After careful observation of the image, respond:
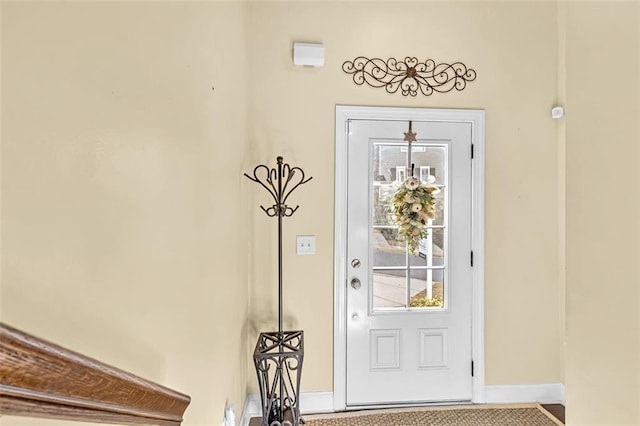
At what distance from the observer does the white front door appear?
7.82 feet

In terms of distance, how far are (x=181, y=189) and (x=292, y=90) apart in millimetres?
1539

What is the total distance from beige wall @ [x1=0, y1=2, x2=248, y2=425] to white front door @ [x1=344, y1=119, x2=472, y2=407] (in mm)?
1205

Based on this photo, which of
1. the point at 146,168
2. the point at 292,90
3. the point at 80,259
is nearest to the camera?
the point at 80,259

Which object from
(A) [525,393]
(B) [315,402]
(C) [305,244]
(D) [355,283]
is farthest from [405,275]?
(A) [525,393]

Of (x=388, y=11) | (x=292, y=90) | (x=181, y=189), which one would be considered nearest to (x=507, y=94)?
(x=388, y=11)

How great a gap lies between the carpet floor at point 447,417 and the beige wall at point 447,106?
0.60 ft

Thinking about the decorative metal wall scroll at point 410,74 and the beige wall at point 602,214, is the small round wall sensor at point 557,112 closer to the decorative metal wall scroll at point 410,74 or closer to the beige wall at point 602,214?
the decorative metal wall scroll at point 410,74

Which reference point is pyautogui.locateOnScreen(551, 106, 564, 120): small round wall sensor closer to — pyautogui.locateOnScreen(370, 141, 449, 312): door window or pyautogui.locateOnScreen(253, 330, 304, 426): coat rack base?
pyautogui.locateOnScreen(370, 141, 449, 312): door window

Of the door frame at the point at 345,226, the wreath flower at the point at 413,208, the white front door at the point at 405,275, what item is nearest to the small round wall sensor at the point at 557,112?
the door frame at the point at 345,226

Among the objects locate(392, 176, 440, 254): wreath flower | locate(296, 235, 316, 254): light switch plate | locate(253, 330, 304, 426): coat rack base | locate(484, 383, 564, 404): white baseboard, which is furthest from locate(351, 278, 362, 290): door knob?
locate(484, 383, 564, 404): white baseboard

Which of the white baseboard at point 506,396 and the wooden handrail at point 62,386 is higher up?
the wooden handrail at point 62,386

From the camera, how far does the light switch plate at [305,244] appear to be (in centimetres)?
234

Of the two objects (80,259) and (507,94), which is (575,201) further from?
(507,94)

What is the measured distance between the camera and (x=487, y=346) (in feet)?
8.04
